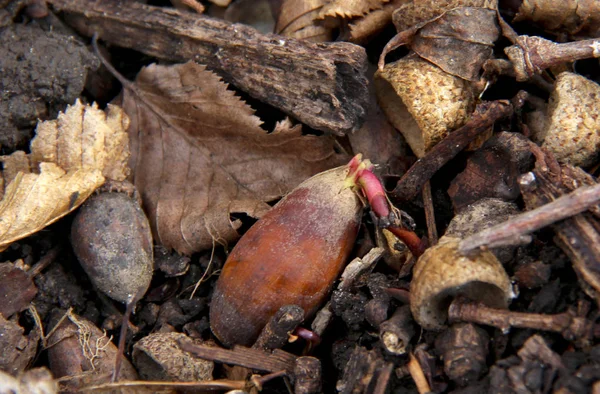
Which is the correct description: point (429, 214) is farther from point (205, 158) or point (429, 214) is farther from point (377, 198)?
point (205, 158)

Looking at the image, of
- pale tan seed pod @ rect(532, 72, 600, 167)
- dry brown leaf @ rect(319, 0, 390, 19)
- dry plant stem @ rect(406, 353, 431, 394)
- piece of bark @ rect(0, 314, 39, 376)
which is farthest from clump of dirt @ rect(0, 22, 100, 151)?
pale tan seed pod @ rect(532, 72, 600, 167)

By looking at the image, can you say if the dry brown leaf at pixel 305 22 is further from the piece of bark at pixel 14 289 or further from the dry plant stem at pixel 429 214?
the piece of bark at pixel 14 289

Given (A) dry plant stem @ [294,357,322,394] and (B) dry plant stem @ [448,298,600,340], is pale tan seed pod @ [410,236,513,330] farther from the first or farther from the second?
(A) dry plant stem @ [294,357,322,394]

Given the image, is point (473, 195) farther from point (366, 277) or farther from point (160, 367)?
point (160, 367)

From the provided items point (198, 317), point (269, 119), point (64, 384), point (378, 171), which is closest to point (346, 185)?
point (378, 171)

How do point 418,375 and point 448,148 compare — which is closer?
point 418,375

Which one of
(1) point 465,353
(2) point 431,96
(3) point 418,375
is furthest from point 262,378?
(2) point 431,96

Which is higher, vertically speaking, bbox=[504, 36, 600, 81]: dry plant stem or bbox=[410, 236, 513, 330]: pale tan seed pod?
bbox=[504, 36, 600, 81]: dry plant stem
